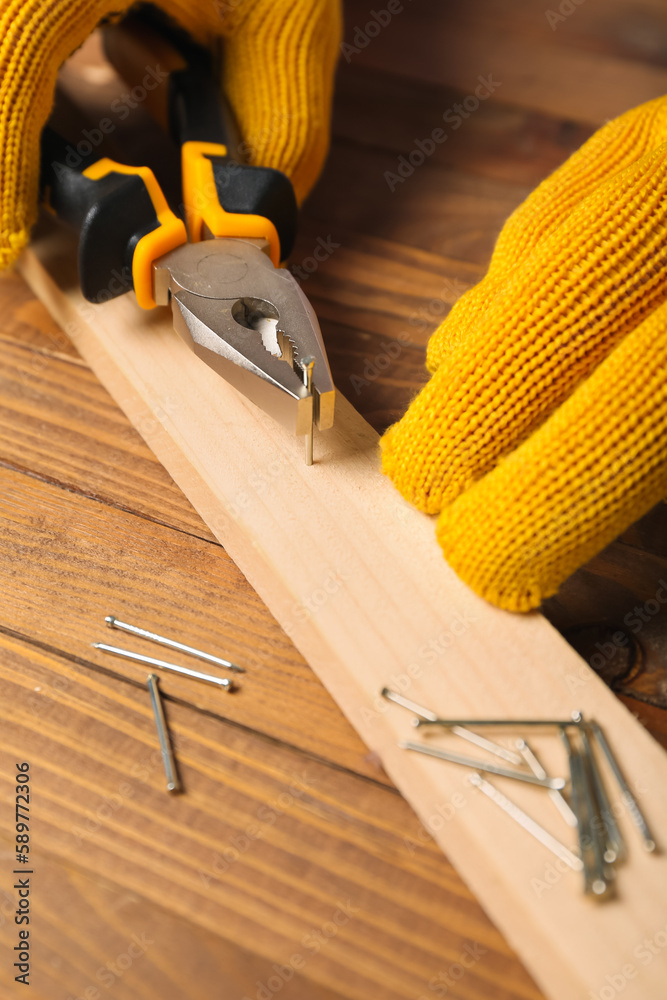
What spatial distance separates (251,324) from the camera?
83 centimetres

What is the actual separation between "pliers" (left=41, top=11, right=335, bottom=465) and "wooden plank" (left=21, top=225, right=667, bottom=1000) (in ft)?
0.19

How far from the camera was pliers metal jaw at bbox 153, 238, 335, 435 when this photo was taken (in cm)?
77

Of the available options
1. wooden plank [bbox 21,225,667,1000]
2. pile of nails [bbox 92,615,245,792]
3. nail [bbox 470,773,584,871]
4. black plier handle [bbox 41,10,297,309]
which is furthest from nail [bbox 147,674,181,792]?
black plier handle [bbox 41,10,297,309]

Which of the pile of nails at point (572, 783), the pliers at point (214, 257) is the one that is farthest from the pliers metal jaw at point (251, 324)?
the pile of nails at point (572, 783)

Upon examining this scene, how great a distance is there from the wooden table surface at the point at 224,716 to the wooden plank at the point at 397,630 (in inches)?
1.3

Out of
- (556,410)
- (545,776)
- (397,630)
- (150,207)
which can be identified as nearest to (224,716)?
(397,630)

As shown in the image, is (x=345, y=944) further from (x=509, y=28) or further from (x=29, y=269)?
(x=509, y=28)

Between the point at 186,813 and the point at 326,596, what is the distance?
21cm

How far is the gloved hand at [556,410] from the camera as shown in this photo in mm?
672

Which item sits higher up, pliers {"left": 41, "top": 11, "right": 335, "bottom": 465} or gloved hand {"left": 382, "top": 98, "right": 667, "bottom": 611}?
gloved hand {"left": 382, "top": 98, "right": 667, "bottom": 611}

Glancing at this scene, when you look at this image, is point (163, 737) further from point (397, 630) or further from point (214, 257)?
point (214, 257)

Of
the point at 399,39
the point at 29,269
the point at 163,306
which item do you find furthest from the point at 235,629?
the point at 399,39

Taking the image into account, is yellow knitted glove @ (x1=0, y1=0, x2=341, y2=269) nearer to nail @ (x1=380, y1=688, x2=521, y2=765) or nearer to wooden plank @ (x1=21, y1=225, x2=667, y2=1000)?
wooden plank @ (x1=21, y1=225, x2=667, y2=1000)

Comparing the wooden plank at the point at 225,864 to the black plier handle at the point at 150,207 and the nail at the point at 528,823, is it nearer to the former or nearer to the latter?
the nail at the point at 528,823
